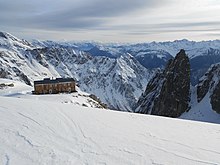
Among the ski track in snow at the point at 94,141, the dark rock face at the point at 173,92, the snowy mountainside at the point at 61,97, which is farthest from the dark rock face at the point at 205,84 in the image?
the ski track in snow at the point at 94,141

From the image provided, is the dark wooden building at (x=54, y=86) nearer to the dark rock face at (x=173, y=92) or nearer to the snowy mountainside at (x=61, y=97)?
the snowy mountainside at (x=61, y=97)

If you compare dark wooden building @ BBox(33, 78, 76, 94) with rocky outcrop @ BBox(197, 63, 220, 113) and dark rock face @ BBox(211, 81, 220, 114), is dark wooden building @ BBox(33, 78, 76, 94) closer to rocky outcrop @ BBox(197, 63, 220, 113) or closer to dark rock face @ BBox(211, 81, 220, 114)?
dark rock face @ BBox(211, 81, 220, 114)

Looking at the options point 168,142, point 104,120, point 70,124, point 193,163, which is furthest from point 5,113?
point 193,163

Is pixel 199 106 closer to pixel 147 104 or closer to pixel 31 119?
pixel 147 104

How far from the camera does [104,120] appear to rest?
1583 cm

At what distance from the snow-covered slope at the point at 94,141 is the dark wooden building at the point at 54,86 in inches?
2166

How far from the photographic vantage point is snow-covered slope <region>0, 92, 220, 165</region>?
383 inches

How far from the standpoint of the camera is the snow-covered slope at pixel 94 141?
31.9 feet

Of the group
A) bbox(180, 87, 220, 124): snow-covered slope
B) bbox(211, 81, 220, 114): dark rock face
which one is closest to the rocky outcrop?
bbox(211, 81, 220, 114): dark rock face

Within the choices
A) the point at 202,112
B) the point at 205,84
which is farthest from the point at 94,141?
A: the point at 205,84

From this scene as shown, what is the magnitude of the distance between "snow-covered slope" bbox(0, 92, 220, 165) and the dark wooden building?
55.0 m

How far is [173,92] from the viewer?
100m

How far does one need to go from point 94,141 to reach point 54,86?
63.4m

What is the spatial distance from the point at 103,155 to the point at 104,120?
5854mm
